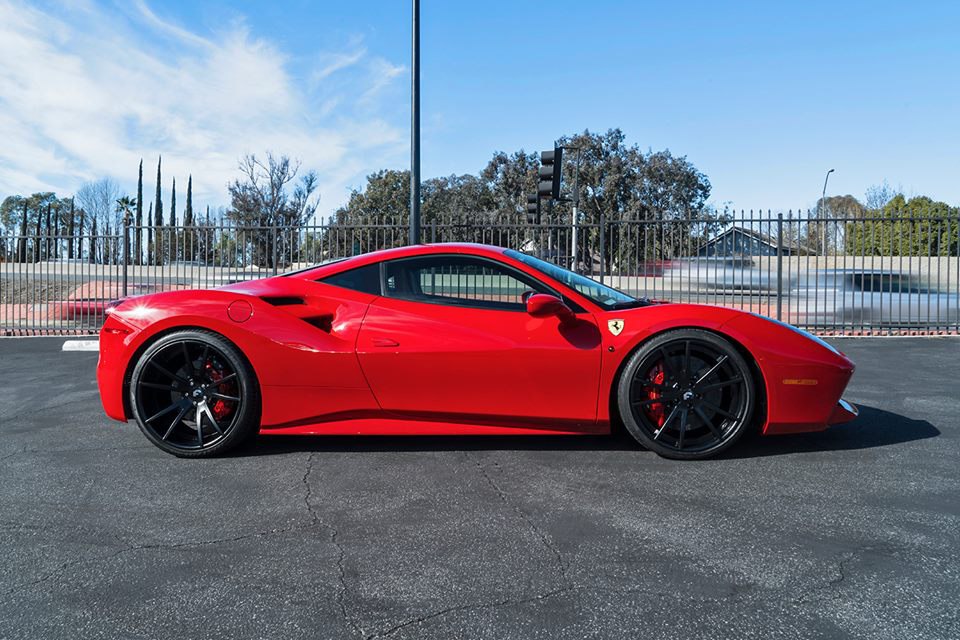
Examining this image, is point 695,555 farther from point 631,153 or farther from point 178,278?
point 631,153

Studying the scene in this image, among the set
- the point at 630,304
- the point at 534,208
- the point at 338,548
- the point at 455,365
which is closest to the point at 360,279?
the point at 455,365

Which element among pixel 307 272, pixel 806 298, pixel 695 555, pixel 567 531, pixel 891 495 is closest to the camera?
pixel 695 555

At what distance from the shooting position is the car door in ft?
11.7

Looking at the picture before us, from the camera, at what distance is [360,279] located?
3883mm

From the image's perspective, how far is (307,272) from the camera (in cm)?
399

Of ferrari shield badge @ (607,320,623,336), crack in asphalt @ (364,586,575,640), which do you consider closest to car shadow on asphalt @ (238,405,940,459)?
ferrari shield badge @ (607,320,623,336)

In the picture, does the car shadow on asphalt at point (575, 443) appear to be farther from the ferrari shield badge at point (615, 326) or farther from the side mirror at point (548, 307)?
the side mirror at point (548, 307)

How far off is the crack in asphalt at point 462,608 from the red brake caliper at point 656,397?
1.63 metres

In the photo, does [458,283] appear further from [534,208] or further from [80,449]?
[534,208]

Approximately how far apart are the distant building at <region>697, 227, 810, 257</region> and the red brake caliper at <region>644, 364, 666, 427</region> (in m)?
8.67

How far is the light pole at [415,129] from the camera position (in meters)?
9.07

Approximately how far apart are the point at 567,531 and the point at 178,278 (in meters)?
12.8

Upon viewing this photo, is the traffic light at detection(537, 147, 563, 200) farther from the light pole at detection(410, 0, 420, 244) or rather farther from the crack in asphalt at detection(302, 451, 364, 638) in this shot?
the crack in asphalt at detection(302, 451, 364, 638)

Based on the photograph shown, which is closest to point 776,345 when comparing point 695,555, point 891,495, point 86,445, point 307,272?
point 891,495
